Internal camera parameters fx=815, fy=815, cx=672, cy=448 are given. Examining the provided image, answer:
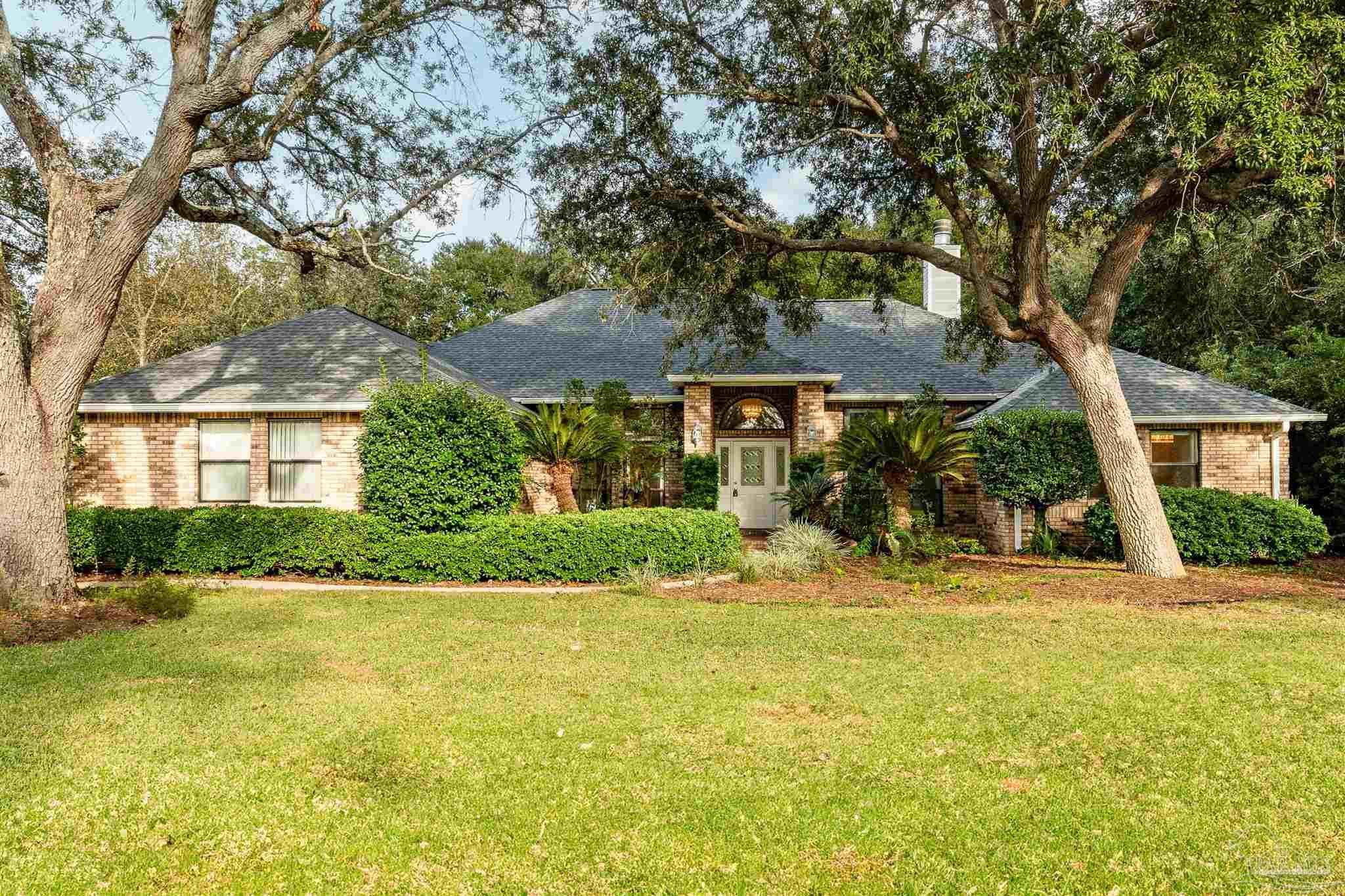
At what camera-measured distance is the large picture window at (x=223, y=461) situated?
607 inches

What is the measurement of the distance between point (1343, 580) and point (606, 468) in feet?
43.6

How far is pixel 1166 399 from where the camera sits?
1722cm

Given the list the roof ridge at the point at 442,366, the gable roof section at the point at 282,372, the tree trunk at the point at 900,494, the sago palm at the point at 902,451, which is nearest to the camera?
the sago palm at the point at 902,451

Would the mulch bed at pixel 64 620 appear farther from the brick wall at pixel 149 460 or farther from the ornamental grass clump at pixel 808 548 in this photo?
the ornamental grass clump at pixel 808 548

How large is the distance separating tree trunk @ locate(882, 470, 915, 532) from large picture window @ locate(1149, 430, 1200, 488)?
6.50 meters

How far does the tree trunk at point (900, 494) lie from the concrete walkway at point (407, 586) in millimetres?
3814

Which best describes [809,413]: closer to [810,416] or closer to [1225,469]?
[810,416]

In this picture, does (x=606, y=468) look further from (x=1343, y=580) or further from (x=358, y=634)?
(x=1343, y=580)

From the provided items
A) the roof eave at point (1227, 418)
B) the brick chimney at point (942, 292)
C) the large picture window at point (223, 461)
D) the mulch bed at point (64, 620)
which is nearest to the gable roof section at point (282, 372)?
the large picture window at point (223, 461)

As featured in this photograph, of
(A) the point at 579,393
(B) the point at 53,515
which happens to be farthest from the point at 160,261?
(B) the point at 53,515

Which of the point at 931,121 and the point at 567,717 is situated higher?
Result: the point at 931,121

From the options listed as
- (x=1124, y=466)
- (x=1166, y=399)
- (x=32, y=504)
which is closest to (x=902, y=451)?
(x=1124, y=466)

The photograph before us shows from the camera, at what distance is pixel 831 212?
1614 cm

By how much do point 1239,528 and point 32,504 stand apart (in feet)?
59.0
